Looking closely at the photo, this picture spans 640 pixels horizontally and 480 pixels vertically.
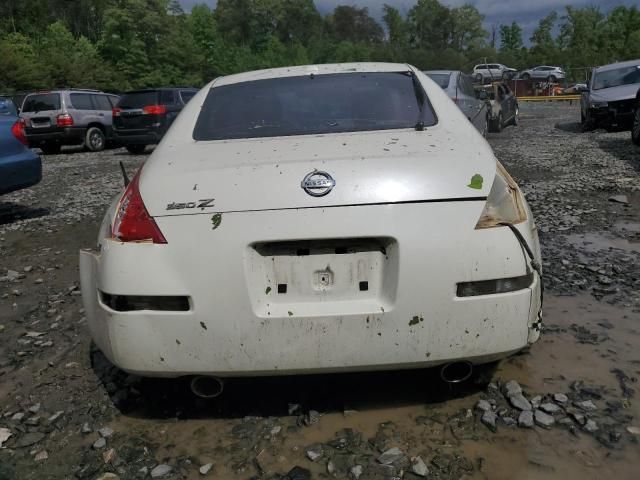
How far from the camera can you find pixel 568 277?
4027 millimetres

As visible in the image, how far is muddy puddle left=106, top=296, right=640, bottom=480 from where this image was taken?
2156 mm

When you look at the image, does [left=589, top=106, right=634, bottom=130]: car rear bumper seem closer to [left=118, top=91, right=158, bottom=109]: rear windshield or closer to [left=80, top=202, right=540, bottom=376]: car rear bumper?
[left=118, top=91, right=158, bottom=109]: rear windshield

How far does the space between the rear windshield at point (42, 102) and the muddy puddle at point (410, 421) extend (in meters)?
15.4

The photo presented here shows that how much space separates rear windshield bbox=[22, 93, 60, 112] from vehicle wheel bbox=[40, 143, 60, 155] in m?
0.97

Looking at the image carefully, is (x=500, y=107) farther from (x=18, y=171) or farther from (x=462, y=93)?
(x=18, y=171)

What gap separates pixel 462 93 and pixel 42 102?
456 inches

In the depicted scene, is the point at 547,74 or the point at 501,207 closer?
the point at 501,207

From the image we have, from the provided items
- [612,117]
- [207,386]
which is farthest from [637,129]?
[207,386]

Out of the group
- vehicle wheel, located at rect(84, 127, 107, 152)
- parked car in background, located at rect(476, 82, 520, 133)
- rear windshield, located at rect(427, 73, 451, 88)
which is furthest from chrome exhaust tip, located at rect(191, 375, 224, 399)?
vehicle wheel, located at rect(84, 127, 107, 152)

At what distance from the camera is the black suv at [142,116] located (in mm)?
14844

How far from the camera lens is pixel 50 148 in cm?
1680

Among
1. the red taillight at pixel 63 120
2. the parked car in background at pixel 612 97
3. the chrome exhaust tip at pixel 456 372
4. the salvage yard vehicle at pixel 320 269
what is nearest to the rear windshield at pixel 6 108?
the salvage yard vehicle at pixel 320 269

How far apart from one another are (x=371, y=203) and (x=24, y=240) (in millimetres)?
5206

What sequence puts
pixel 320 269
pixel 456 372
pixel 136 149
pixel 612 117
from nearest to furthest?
pixel 320 269
pixel 456 372
pixel 612 117
pixel 136 149
